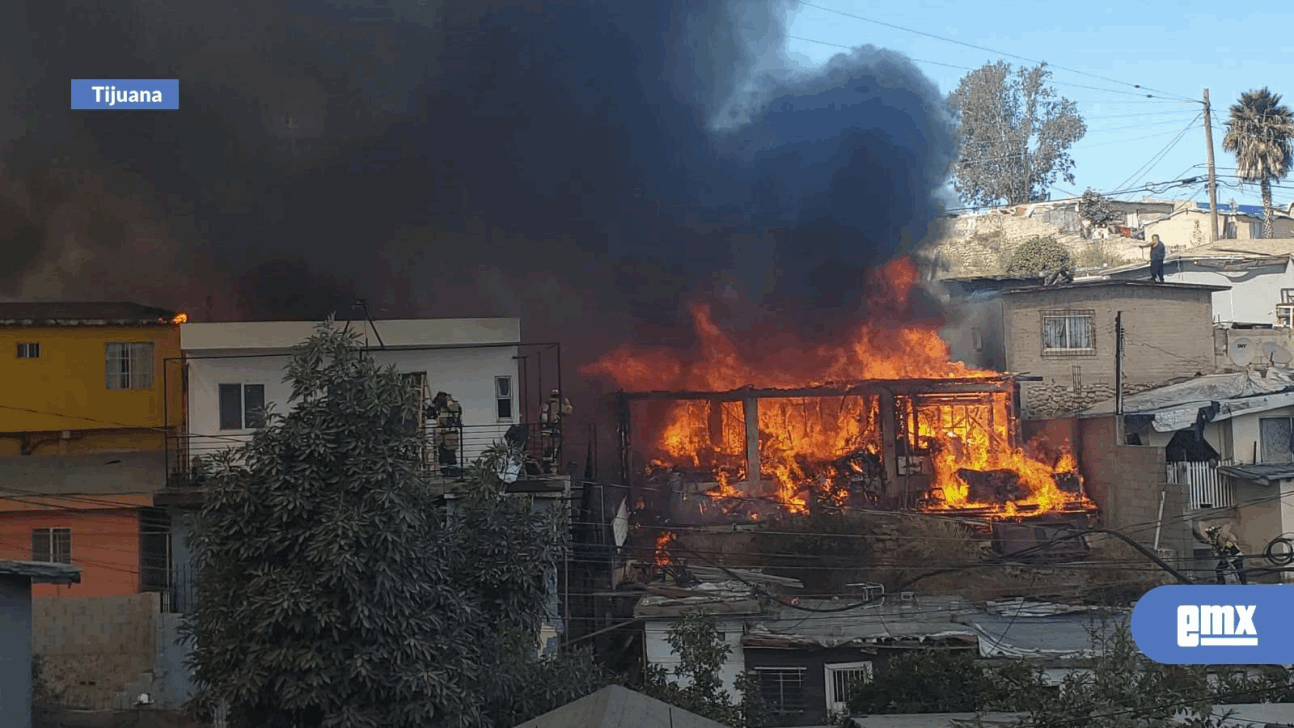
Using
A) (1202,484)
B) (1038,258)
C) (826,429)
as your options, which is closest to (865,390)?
(826,429)

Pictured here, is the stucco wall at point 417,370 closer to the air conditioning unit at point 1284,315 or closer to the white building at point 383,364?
the white building at point 383,364

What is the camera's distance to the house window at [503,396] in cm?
2642

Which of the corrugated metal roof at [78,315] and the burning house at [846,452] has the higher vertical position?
the corrugated metal roof at [78,315]

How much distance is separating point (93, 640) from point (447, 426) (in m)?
7.42

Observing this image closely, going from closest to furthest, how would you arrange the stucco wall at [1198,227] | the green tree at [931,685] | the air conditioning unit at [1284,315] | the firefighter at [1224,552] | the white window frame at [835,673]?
the green tree at [931,685] → the white window frame at [835,673] → the firefighter at [1224,552] → the air conditioning unit at [1284,315] → the stucco wall at [1198,227]

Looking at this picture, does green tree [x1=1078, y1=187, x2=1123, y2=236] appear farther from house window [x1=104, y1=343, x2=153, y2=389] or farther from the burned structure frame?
house window [x1=104, y1=343, x2=153, y2=389]

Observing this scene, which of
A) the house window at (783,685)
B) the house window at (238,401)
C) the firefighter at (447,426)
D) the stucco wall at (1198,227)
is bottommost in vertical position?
the house window at (783,685)

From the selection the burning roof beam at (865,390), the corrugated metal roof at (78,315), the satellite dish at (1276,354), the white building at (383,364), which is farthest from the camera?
the satellite dish at (1276,354)

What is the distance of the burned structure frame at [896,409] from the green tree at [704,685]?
1156 centimetres

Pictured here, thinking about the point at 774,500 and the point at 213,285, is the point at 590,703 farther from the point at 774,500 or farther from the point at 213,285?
the point at 213,285

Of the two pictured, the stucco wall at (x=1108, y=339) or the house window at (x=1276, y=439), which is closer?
the house window at (x=1276, y=439)

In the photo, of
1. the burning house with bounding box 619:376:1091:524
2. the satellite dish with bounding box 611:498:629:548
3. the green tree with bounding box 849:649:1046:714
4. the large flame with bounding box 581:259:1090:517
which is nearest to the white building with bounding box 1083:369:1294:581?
the burning house with bounding box 619:376:1091:524

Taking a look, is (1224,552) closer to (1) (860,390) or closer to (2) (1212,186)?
(1) (860,390)

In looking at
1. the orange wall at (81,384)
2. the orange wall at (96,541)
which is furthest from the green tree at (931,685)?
the orange wall at (81,384)
